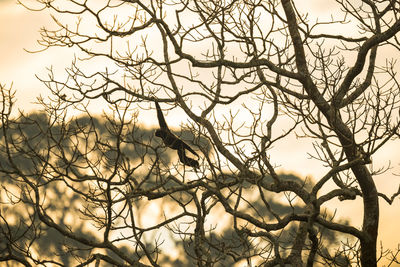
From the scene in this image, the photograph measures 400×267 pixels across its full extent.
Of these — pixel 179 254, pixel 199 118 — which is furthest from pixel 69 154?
pixel 199 118

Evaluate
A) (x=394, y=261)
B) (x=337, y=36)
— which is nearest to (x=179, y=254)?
(x=394, y=261)

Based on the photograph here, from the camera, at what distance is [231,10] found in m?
8.38

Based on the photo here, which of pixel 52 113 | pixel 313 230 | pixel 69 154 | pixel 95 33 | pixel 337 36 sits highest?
pixel 69 154

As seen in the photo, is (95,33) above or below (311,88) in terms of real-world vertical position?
below

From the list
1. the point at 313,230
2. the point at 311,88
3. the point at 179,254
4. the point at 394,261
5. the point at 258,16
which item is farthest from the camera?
the point at 179,254

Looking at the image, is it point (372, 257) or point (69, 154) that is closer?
point (372, 257)

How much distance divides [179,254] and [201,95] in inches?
369

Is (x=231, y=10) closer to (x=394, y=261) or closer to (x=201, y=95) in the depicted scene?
(x=201, y=95)

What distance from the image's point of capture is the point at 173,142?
786 cm

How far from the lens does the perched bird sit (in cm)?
783

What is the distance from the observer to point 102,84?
30.1ft

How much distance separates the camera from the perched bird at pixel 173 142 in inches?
308

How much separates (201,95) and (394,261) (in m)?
4.35

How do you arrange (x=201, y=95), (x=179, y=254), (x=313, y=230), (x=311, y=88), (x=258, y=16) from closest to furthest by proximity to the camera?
(x=313, y=230), (x=258, y=16), (x=311, y=88), (x=201, y=95), (x=179, y=254)
